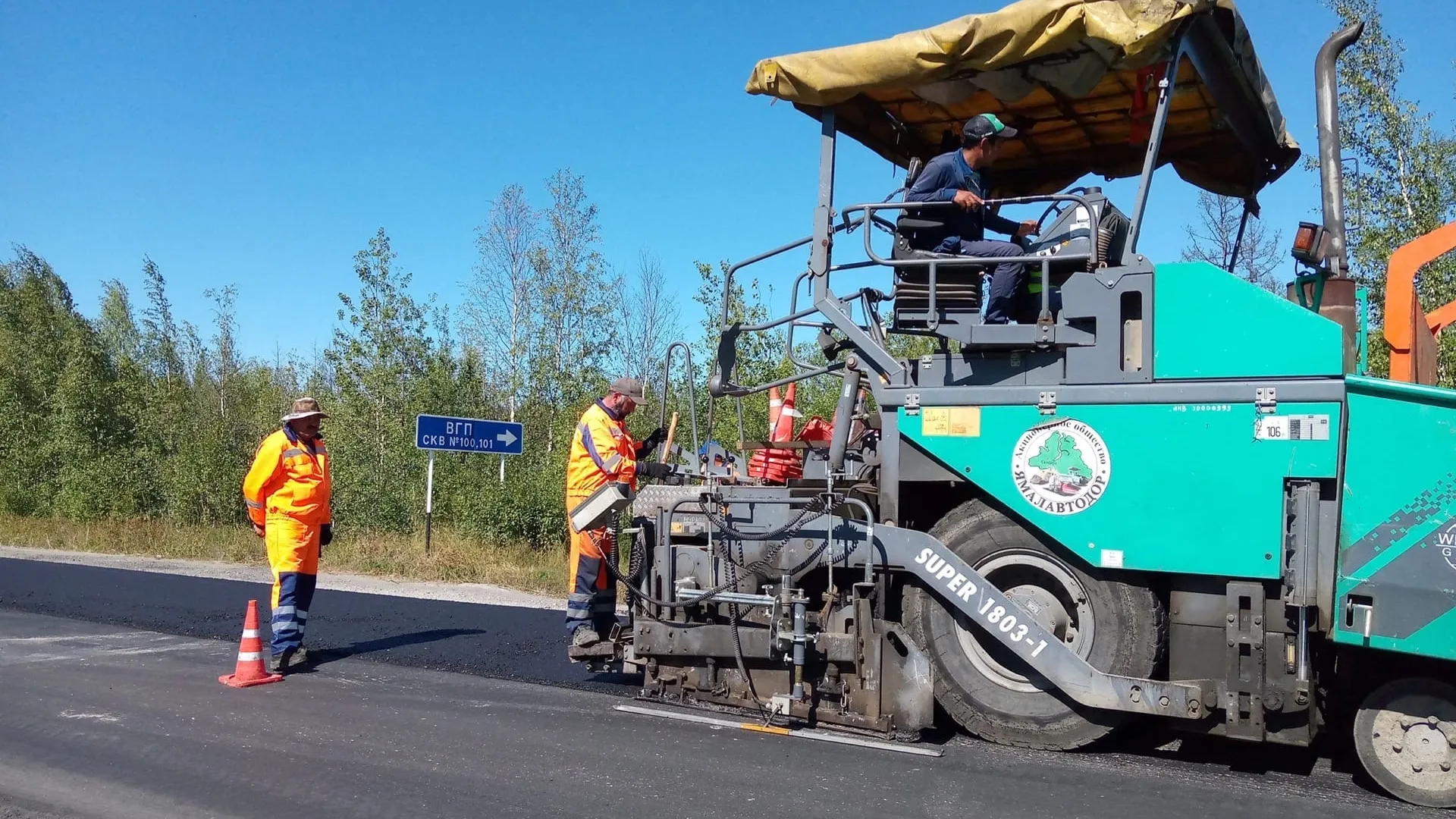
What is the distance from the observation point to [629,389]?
687cm

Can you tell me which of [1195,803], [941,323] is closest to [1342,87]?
[941,323]

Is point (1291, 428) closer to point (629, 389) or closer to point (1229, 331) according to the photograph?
point (1229, 331)

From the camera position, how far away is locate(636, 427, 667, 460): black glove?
6812 millimetres

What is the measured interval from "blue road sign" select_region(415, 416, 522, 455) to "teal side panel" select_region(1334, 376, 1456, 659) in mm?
10332

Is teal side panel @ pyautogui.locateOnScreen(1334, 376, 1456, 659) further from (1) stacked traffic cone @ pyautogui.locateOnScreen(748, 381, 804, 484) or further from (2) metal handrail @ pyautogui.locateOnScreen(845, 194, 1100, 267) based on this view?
(1) stacked traffic cone @ pyautogui.locateOnScreen(748, 381, 804, 484)

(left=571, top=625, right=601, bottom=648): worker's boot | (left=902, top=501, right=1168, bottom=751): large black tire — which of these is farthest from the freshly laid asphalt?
(left=902, top=501, right=1168, bottom=751): large black tire

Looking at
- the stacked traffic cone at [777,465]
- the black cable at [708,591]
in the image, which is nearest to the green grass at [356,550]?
the stacked traffic cone at [777,465]

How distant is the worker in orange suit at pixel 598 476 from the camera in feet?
20.8

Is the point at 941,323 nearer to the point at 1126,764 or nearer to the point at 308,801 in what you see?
the point at 1126,764

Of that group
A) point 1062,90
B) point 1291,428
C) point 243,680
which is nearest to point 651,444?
point 243,680

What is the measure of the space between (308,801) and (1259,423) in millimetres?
4063

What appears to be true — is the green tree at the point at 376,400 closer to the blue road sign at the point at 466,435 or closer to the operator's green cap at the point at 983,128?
the blue road sign at the point at 466,435

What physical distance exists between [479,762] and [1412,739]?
3807 millimetres

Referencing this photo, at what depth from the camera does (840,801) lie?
3.99m
